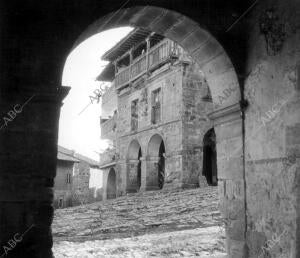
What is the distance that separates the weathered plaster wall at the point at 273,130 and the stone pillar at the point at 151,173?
13836 mm

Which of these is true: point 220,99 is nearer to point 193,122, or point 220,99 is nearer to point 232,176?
point 232,176

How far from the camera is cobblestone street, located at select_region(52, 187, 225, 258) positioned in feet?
18.4

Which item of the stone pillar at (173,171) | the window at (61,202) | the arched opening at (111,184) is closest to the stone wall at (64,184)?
the window at (61,202)

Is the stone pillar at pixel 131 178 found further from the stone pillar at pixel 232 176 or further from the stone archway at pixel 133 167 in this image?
the stone pillar at pixel 232 176

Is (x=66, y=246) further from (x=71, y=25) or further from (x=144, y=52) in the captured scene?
(x=144, y=52)

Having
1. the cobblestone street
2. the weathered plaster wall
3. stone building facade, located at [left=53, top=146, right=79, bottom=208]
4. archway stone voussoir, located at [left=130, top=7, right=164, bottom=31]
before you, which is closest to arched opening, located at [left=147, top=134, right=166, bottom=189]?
the cobblestone street

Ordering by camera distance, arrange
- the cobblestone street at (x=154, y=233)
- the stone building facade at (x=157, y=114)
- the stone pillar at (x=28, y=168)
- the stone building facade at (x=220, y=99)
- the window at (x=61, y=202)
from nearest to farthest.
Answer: the stone pillar at (x=28, y=168), the stone building facade at (x=220, y=99), the cobblestone street at (x=154, y=233), the stone building facade at (x=157, y=114), the window at (x=61, y=202)

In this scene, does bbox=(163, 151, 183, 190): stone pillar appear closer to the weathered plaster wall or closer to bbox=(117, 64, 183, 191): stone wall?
bbox=(117, 64, 183, 191): stone wall

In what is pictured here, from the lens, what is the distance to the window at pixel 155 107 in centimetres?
1830

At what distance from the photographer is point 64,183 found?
3038 centimetres

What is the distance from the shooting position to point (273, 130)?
13.2 ft

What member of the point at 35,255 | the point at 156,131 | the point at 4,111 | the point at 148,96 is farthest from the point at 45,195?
the point at 148,96

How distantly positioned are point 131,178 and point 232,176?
52.0ft

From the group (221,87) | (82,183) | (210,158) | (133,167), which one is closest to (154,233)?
(221,87)
